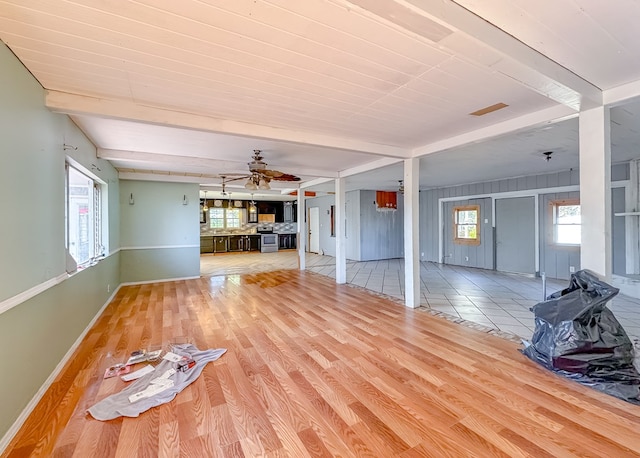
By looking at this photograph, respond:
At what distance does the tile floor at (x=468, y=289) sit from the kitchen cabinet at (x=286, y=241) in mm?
3842

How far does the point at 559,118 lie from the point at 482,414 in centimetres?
269

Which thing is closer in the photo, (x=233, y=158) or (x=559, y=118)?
(x=559, y=118)

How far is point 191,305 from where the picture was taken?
4.56 meters

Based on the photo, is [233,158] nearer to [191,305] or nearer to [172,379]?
[191,305]

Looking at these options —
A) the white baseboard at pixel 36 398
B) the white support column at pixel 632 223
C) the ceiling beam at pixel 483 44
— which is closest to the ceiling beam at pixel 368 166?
the ceiling beam at pixel 483 44

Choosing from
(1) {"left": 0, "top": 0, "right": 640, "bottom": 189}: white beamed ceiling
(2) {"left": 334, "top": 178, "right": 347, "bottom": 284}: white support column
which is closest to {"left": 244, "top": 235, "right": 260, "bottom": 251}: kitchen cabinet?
(2) {"left": 334, "top": 178, "right": 347, "bottom": 284}: white support column

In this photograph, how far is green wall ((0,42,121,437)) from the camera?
1712 millimetres

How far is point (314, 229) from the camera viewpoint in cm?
1195

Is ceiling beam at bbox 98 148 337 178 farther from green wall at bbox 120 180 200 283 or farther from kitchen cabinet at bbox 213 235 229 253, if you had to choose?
kitchen cabinet at bbox 213 235 229 253

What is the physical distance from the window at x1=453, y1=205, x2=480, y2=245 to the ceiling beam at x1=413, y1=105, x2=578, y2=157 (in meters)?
4.75

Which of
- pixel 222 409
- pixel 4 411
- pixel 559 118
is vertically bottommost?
pixel 222 409

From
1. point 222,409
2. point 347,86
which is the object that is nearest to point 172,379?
point 222,409

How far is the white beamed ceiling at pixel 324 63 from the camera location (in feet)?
4.73

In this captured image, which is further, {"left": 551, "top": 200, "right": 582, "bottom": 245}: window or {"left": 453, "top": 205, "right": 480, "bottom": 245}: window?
{"left": 453, "top": 205, "right": 480, "bottom": 245}: window
